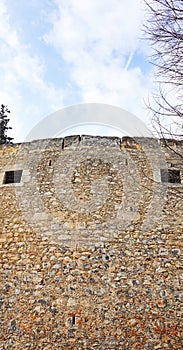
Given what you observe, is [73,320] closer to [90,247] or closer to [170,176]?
[90,247]

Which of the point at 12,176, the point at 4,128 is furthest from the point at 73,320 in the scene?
the point at 4,128

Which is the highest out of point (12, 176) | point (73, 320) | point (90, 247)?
point (12, 176)

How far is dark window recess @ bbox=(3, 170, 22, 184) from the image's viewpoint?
822 centimetres

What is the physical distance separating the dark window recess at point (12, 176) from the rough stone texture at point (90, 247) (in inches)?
3.9

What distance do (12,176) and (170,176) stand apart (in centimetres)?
346

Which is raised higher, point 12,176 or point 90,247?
point 12,176

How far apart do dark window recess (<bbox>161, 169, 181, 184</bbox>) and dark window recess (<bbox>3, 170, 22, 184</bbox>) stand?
3.10 meters

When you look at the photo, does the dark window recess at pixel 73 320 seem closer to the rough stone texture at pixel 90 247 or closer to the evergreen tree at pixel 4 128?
the rough stone texture at pixel 90 247

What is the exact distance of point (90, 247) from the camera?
280 inches

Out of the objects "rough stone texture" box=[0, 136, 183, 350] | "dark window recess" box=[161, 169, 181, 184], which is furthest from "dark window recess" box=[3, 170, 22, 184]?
"dark window recess" box=[161, 169, 181, 184]

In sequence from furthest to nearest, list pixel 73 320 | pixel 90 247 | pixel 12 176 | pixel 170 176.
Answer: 1. pixel 12 176
2. pixel 170 176
3. pixel 90 247
4. pixel 73 320

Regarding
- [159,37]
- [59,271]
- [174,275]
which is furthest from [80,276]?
[159,37]

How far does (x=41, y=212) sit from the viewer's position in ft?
25.1

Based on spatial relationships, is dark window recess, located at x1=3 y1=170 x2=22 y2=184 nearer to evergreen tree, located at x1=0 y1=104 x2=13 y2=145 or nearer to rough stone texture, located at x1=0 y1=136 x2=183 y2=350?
rough stone texture, located at x1=0 y1=136 x2=183 y2=350
